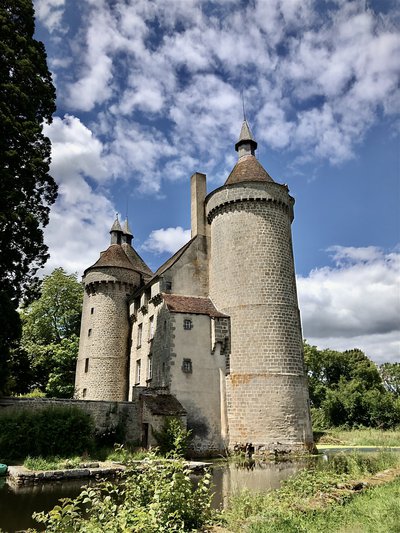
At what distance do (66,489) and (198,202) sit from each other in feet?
65.7

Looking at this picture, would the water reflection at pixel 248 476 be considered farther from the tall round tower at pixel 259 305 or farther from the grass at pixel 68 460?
the grass at pixel 68 460

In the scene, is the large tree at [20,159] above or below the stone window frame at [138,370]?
above

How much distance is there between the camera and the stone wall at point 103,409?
2003cm

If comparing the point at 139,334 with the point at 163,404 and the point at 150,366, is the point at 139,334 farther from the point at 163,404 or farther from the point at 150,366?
the point at 163,404

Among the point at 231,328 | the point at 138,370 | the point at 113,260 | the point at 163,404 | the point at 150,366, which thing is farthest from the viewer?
the point at 113,260

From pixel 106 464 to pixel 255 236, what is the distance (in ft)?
46.3

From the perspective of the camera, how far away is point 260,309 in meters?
23.5

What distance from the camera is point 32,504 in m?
10.6

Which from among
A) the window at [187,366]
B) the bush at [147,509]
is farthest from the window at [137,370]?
the bush at [147,509]

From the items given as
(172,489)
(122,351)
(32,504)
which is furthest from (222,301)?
(172,489)

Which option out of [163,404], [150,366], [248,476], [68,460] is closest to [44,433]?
[68,460]

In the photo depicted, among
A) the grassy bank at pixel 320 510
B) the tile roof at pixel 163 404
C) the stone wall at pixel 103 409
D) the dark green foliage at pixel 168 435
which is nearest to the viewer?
the grassy bank at pixel 320 510

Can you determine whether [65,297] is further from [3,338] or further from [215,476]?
[215,476]

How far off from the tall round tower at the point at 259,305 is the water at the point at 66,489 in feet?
11.9
